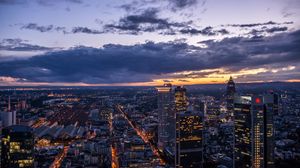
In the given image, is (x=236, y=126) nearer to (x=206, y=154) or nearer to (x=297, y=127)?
(x=206, y=154)

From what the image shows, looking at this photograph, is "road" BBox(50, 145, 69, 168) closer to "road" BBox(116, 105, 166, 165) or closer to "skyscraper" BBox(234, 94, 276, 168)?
"road" BBox(116, 105, 166, 165)

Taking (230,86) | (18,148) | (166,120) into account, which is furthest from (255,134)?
(230,86)

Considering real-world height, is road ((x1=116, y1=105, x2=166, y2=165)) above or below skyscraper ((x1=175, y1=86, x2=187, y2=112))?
below

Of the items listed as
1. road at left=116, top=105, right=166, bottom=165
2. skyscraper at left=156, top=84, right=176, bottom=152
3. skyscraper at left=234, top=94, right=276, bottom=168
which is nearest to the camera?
skyscraper at left=234, top=94, right=276, bottom=168

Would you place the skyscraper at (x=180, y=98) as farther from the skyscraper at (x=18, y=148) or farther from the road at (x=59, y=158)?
the skyscraper at (x=18, y=148)

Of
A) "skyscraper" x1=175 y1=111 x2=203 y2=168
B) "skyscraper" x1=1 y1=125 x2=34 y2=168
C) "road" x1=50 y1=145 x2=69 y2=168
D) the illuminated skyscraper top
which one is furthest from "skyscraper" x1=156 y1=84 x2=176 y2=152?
"skyscraper" x1=1 y1=125 x2=34 y2=168

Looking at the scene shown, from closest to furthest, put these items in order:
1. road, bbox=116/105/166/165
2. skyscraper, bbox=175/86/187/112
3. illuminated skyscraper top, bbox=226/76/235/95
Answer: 1. road, bbox=116/105/166/165
2. skyscraper, bbox=175/86/187/112
3. illuminated skyscraper top, bbox=226/76/235/95
